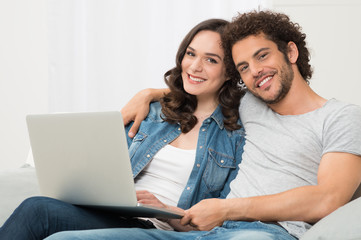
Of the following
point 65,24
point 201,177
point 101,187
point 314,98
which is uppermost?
point 65,24

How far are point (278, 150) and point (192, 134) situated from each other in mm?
444

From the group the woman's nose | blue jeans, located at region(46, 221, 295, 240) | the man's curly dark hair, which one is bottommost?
blue jeans, located at region(46, 221, 295, 240)

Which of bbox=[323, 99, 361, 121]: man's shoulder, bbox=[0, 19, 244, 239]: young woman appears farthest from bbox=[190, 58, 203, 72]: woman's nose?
bbox=[323, 99, 361, 121]: man's shoulder

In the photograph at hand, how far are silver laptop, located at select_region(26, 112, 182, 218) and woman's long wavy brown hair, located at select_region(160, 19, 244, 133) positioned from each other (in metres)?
0.58

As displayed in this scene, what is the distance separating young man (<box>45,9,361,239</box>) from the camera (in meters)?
1.39

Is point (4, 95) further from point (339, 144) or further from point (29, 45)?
point (339, 144)

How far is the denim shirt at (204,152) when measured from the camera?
5.86ft

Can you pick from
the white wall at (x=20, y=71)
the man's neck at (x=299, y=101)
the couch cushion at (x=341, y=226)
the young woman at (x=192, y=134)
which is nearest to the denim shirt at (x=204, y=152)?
the young woman at (x=192, y=134)

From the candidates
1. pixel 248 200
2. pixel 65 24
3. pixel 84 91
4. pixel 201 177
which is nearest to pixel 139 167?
pixel 201 177

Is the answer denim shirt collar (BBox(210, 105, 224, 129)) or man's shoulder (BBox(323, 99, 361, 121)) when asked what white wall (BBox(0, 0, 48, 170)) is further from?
man's shoulder (BBox(323, 99, 361, 121))

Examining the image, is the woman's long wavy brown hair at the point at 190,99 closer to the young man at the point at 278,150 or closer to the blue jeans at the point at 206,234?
the young man at the point at 278,150

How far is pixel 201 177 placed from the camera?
1791mm

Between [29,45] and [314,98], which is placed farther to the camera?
[29,45]

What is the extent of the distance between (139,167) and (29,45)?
1.99 meters
